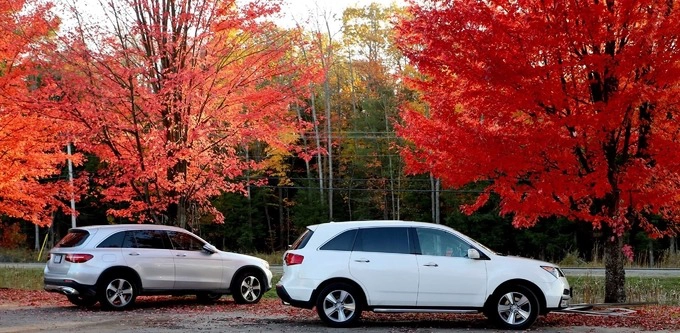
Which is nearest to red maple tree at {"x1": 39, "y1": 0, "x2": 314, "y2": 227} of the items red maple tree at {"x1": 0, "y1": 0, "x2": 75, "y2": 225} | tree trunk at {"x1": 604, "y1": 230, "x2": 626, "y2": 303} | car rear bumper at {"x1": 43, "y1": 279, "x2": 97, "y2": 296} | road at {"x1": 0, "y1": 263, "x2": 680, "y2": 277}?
red maple tree at {"x1": 0, "y1": 0, "x2": 75, "y2": 225}

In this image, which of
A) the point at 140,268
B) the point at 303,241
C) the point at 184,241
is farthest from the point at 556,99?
the point at 140,268

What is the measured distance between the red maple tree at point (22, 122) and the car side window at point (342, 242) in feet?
28.5

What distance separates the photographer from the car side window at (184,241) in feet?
54.7

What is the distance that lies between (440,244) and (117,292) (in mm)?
6551

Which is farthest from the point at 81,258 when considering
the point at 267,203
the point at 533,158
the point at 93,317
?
the point at 267,203

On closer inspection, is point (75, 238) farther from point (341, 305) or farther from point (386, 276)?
point (386, 276)

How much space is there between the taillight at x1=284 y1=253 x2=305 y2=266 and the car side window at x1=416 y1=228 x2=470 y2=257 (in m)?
1.96

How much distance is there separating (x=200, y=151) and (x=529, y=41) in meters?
8.11

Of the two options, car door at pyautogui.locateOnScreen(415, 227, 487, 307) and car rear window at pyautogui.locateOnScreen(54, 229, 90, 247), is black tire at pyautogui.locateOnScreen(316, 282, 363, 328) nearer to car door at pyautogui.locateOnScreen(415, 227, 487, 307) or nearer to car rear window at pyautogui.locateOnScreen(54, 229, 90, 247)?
car door at pyautogui.locateOnScreen(415, 227, 487, 307)

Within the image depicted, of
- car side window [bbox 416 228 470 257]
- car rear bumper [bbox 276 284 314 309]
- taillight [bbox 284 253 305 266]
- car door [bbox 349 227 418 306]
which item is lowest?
car rear bumper [bbox 276 284 314 309]

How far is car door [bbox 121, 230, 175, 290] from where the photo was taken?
630 inches

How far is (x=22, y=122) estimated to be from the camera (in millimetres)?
22344

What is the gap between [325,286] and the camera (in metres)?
12.9

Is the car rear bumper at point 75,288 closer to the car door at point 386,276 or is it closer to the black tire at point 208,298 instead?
the black tire at point 208,298
